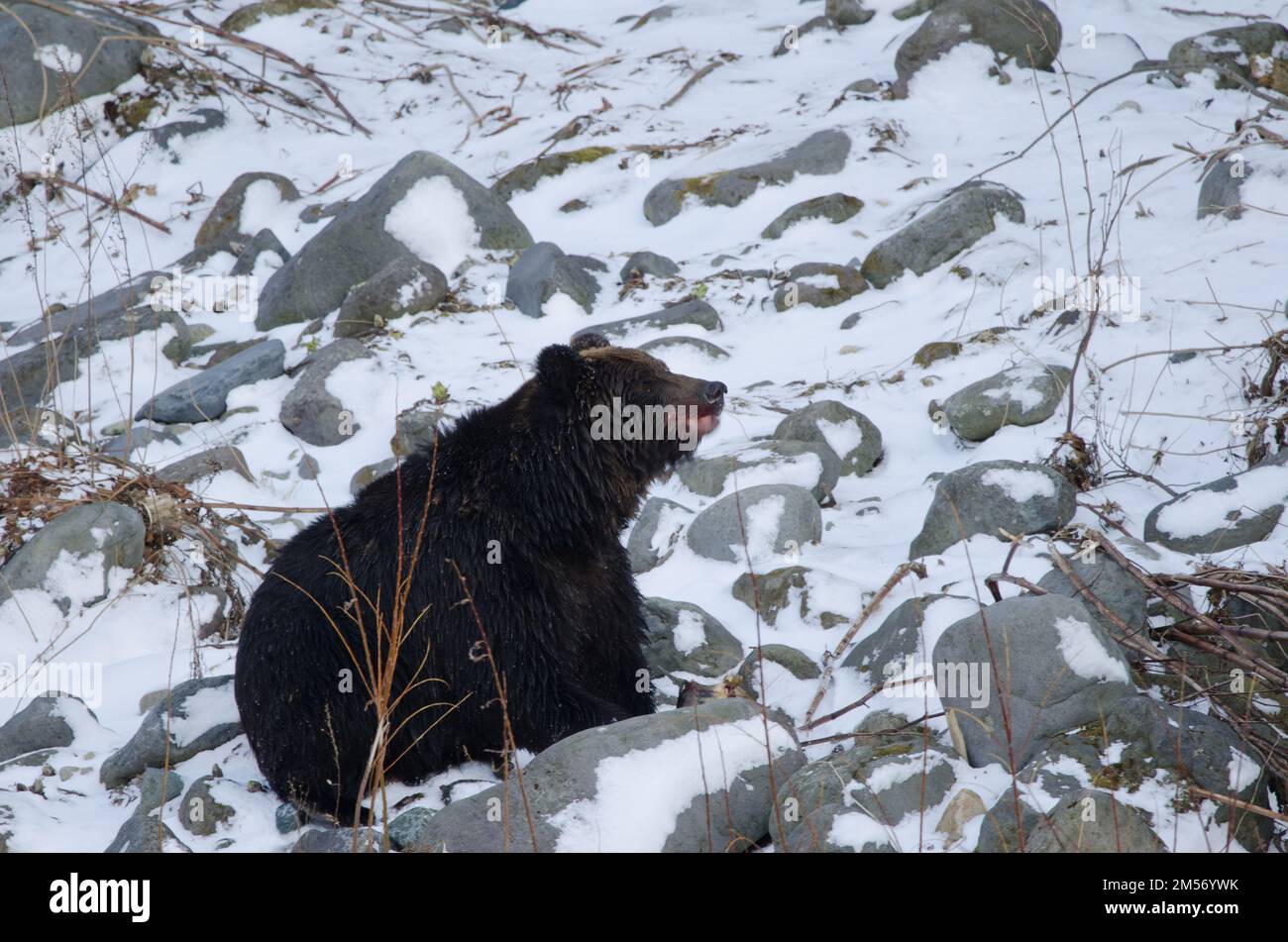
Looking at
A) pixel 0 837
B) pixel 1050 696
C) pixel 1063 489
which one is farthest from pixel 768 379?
pixel 0 837

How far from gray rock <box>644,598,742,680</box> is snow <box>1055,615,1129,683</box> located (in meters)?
1.71

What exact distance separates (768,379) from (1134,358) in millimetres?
2536

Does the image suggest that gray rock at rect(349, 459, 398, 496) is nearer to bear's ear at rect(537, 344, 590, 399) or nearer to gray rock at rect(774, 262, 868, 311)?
bear's ear at rect(537, 344, 590, 399)

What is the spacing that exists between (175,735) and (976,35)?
33.7ft

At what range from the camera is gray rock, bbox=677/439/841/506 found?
6609 mm

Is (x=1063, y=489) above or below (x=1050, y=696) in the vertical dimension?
above

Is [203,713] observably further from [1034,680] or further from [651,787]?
[1034,680]

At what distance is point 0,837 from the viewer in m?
4.10

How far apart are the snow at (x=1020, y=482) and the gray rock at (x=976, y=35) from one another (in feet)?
23.9

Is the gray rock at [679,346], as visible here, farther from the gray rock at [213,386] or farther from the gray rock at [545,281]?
the gray rock at [213,386]

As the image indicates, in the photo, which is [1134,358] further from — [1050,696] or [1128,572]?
[1050,696]

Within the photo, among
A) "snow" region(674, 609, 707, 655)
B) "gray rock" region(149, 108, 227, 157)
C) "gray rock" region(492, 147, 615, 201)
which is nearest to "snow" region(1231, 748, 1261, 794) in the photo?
"snow" region(674, 609, 707, 655)

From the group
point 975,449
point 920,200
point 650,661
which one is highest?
point 920,200

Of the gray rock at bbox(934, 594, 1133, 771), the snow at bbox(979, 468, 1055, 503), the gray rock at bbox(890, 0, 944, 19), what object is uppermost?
the gray rock at bbox(890, 0, 944, 19)
